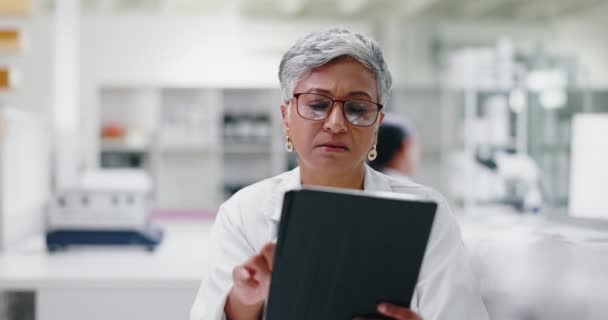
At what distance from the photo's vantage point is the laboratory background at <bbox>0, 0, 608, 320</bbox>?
163 centimetres

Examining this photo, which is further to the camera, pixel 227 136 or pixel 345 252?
pixel 227 136

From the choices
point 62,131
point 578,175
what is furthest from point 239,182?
point 578,175

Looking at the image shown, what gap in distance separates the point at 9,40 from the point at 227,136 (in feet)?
17.3

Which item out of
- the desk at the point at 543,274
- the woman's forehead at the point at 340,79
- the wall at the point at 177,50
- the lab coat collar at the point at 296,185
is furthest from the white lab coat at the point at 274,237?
the wall at the point at 177,50

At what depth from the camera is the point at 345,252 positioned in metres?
0.99

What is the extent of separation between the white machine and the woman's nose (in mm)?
1647

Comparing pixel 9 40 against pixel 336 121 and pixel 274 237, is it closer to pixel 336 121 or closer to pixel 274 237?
pixel 274 237

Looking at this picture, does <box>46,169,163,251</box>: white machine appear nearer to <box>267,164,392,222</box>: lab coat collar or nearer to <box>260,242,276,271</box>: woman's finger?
<box>267,164,392,222</box>: lab coat collar

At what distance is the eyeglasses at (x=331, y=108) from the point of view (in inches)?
46.1

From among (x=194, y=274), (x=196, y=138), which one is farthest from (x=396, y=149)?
(x=196, y=138)

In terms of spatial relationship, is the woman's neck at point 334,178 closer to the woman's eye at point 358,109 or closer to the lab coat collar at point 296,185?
the lab coat collar at point 296,185

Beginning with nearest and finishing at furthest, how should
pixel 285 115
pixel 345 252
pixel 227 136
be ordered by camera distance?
pixel 345 252 < pixel 285 115 < pixel 227 136

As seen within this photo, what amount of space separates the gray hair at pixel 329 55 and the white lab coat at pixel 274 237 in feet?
0.64

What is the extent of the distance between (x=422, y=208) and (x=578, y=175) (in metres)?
0.86
